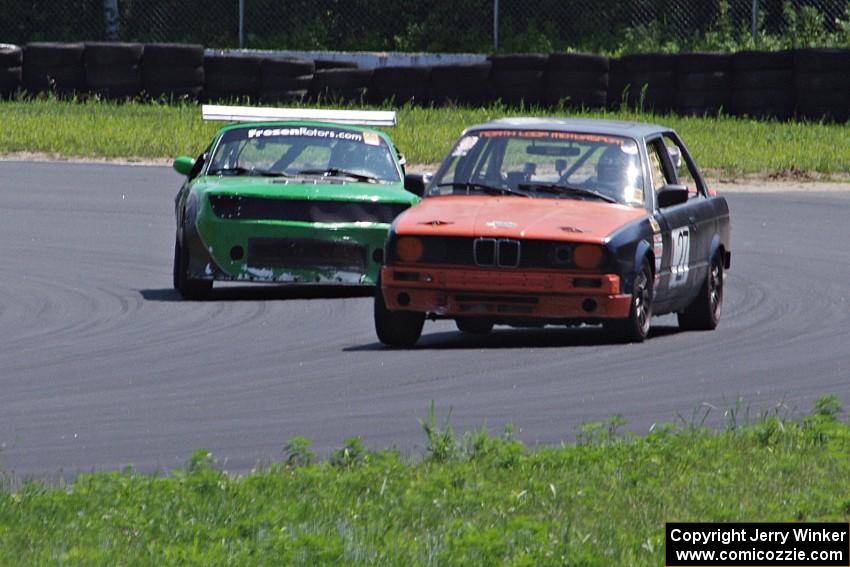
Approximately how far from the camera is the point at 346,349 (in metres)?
11.0

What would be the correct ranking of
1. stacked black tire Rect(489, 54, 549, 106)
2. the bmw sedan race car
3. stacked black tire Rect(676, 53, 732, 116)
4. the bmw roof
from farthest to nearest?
stacked black tire Rect(489, 54, 549, 106)
stacked black tire Rect(676, 53, 732, 116)
the bmw sedan race car
the bmw roof

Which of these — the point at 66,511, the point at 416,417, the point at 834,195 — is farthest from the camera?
the point at 834,195

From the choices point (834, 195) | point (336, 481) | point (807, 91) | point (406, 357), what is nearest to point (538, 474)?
point (336, 481)

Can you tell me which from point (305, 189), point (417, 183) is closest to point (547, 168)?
point (417, 183)

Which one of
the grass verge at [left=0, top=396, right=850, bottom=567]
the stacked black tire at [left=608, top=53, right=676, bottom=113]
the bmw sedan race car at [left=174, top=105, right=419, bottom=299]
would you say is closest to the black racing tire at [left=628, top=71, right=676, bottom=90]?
the stacked black tire at [left=608, top=53, right=676, bottom=113]

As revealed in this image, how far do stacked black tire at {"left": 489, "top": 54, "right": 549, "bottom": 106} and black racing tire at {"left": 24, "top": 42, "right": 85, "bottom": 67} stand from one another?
6.56 m

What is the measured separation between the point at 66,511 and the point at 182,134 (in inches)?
820

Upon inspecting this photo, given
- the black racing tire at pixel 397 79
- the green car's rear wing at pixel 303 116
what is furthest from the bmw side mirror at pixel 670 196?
the black racing tire at pixel 397 79

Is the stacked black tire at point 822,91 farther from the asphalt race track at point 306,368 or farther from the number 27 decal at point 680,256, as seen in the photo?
the number 27 decal at point 680,256

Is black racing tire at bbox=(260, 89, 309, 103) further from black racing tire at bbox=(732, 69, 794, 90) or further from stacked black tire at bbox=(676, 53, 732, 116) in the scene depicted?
black racing tire at bbox=(732, 69, 794, 90)

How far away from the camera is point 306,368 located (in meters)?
10.3

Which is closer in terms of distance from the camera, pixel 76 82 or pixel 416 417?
pixel 416 417

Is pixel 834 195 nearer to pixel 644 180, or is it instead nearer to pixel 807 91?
pixel 807 91

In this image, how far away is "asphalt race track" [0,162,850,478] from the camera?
837 cm
